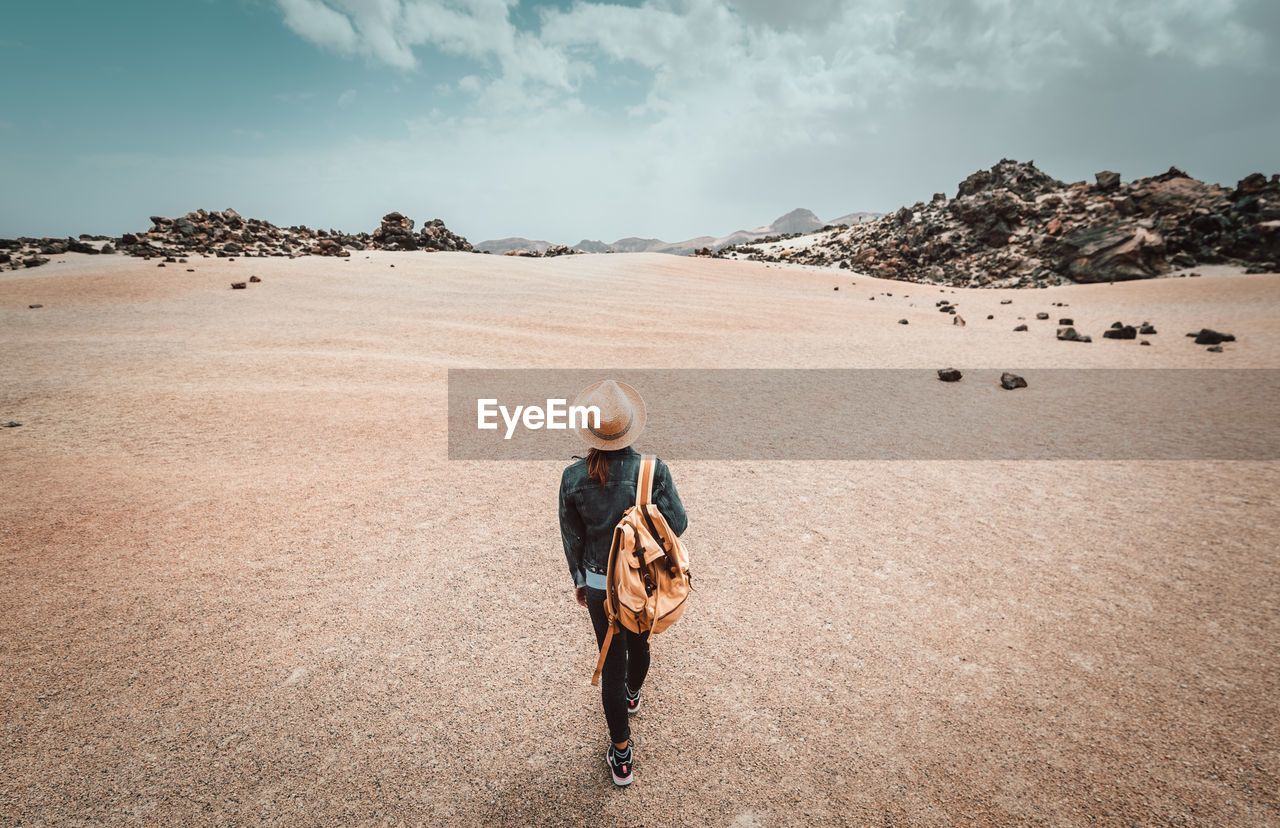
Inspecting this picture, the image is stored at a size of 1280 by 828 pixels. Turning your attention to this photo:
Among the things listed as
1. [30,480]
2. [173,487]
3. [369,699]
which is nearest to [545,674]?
[369,699]

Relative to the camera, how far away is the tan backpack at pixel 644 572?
2.34m

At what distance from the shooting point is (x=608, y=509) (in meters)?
2.55

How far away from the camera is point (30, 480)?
5566 mm

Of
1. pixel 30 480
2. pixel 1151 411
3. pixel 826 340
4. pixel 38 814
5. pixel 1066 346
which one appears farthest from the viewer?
pixel 826 340

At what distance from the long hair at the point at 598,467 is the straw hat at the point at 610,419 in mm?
77

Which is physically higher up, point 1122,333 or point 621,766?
point 1122,333

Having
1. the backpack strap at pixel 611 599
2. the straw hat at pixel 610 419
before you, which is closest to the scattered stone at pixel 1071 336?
the straw hat at pixel 610 419

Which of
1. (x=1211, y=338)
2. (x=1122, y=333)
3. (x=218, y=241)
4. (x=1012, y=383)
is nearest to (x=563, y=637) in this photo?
(x=1012, y=383)

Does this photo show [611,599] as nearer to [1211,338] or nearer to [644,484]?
[644,484]

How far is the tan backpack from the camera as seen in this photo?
234cm

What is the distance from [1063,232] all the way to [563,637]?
40402 millimetres

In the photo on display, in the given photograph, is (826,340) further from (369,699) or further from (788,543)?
(369,699)

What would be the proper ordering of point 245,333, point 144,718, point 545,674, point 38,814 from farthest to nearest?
point 245,333, point 545,674, point 144,718, point 38,814

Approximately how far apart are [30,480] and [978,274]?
132 ft
